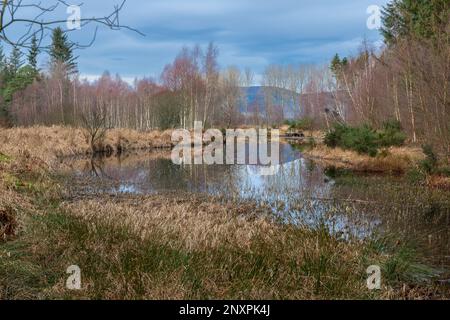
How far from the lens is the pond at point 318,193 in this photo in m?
7.66

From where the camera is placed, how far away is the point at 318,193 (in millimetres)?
11727

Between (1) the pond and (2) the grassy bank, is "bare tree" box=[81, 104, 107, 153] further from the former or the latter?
(2) the grassy bank

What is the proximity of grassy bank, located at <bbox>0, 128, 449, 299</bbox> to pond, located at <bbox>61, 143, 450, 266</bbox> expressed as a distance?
108 centimetres

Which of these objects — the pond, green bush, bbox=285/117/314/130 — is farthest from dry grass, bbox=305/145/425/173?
green bush, bbox=285/117/314/130

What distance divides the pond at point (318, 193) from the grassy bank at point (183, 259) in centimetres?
108

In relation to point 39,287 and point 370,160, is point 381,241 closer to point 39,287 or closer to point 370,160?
point 39,287

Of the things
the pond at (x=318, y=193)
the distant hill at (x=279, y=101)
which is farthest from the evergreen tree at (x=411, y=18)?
the distant hill at (x=279, y=101)

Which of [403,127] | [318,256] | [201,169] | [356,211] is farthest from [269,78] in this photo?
[318,256]

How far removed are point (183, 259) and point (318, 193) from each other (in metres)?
7.82

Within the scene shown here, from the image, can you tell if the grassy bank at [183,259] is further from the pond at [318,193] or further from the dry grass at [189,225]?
the pond at [318,193]

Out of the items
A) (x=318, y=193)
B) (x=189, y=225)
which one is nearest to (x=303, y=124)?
(x=318, y=193)

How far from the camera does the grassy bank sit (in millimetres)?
3934

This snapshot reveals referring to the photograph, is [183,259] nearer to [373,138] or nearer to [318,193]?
[318,193]
